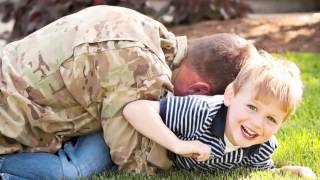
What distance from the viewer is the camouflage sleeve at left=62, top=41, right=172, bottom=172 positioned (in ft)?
9.50

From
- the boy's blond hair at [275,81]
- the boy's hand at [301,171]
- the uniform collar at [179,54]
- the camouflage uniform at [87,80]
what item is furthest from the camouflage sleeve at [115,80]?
the boy's hand at [301,171]

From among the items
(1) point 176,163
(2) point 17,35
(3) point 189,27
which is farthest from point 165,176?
(3) point 189,27

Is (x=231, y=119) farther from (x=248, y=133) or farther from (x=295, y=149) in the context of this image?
(x=295, y=149)

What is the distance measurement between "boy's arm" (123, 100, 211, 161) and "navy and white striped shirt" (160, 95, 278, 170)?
0.22 ft

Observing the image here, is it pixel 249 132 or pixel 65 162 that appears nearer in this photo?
pixel 249 132

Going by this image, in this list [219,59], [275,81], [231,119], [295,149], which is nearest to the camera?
[275,81]

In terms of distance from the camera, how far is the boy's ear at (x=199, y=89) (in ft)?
10.0

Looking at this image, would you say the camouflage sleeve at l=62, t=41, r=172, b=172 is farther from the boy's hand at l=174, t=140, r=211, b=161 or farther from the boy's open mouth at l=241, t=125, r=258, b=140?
the boy's open mouth at l=241, t=125, r=258, b=140

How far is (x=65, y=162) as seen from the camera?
9.96 feet

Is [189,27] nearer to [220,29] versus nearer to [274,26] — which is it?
[220,29]

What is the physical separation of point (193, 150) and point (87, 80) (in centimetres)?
53

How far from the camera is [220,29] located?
22.7 ft

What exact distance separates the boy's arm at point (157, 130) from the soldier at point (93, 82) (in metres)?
0.05

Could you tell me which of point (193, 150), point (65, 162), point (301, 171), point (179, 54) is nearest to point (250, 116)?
point (193, 150)
